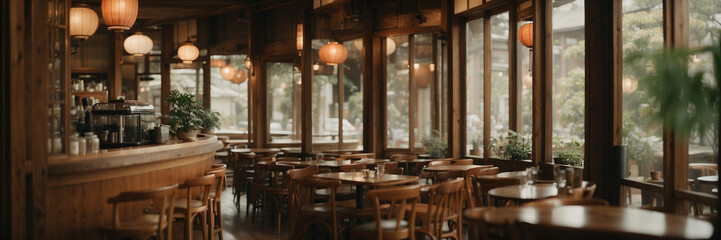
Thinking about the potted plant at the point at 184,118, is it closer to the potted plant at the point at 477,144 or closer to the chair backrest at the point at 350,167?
the chair backrest at the point at 350,167

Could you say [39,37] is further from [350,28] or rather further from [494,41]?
[350,28]

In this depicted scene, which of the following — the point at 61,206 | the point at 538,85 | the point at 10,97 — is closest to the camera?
the point at 10,97

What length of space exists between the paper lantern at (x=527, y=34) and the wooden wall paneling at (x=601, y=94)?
52.1 inches

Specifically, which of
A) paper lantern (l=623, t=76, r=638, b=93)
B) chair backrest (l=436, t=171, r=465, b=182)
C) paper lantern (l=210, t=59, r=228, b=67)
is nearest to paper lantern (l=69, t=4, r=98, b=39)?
paper lantern (l=210, t=59, r=228, b=67)

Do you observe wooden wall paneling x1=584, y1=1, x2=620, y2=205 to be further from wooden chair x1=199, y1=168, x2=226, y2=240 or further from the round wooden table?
wooden chair x1=199, y1=168, x2=226, y2=240

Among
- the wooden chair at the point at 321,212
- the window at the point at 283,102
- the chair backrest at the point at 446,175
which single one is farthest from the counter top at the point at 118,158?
the window at the point at 283,102

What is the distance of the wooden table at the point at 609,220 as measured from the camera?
3.23 meters

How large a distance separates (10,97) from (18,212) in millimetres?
804

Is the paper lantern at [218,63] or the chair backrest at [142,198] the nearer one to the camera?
the chair backrest at [142,198]

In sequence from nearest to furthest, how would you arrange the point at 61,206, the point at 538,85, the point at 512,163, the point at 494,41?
the point at 61,206
the point at 538,85
the point at 512,163
the point at 494,41

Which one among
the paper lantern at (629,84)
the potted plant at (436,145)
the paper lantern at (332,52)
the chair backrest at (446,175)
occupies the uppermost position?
the paper lantern at (332,52)

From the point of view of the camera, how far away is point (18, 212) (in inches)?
176

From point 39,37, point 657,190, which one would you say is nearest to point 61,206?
point 39,37

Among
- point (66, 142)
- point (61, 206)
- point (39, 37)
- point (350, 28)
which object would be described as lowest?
point (61, 206)
